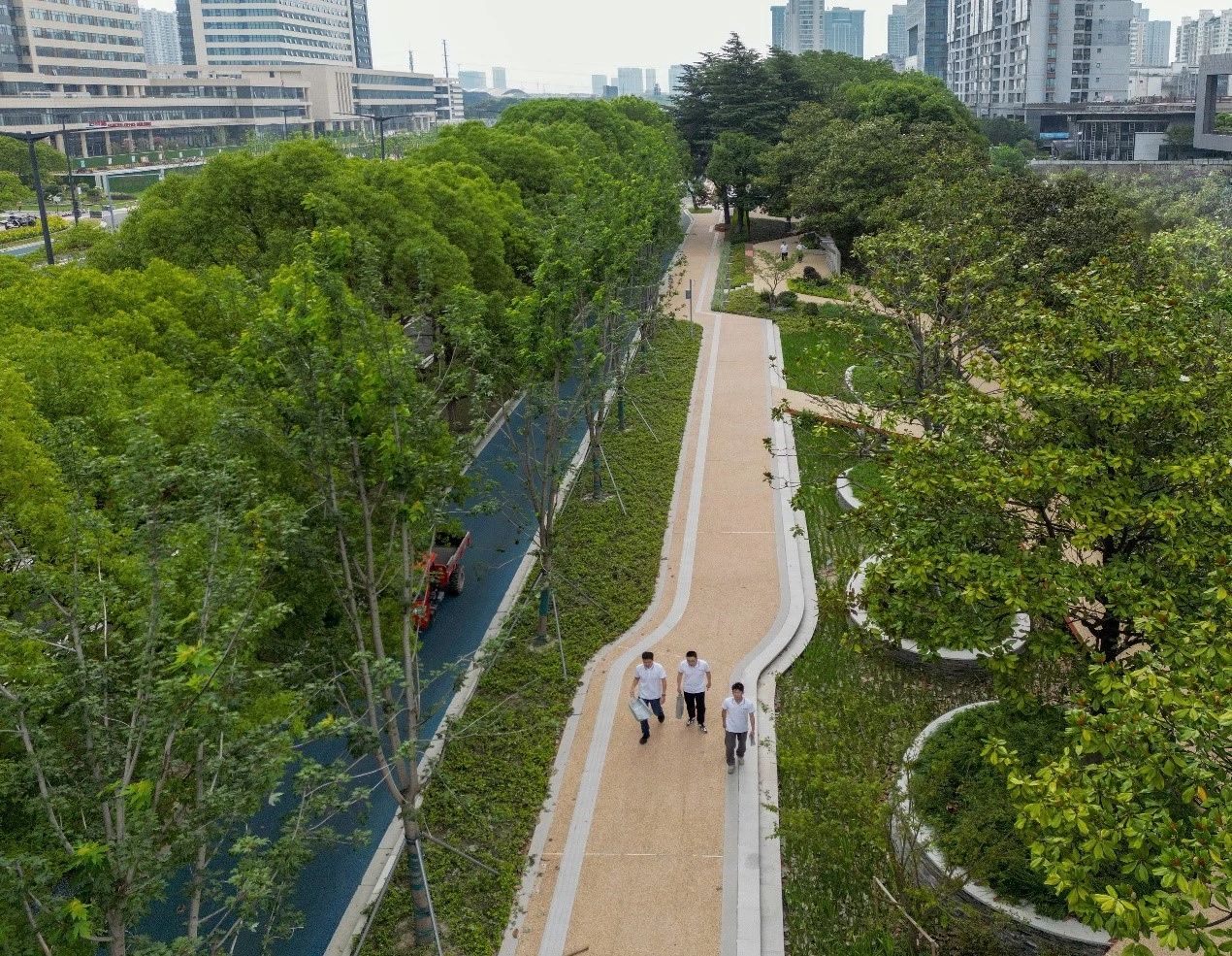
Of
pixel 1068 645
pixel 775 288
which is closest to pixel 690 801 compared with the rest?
pixel 1068 645

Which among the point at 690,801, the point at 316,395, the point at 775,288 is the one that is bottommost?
the point at 690,801

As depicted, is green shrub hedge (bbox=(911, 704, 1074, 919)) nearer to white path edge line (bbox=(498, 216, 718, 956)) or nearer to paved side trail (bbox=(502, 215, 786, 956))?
paved side trail (bbox=(502, 215, 786, 956))

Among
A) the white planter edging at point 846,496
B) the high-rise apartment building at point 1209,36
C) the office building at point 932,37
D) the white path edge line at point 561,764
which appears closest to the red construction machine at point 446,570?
the white path edge line at point 561,764

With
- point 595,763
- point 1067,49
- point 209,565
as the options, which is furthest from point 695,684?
point 1067,49

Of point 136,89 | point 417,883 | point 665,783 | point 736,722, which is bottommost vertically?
point 665,783

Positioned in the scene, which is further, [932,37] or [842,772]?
[932,37]

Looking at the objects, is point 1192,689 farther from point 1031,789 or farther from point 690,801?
point 690,801

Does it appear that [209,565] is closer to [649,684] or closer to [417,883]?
[417,883]
